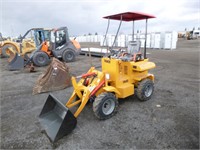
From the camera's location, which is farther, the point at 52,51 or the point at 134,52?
the point at 52,51

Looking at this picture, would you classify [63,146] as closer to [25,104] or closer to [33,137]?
[33,137]

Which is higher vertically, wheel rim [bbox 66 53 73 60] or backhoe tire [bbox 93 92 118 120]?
wheel rim [bbox 66 53 73 60]

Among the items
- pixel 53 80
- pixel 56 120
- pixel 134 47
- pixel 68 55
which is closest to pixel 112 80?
pixel 134 47

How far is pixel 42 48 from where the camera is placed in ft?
30.9

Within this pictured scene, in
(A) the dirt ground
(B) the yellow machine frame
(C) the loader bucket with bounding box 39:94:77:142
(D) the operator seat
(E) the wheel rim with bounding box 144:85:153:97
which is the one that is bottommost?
(A) the dirt ground

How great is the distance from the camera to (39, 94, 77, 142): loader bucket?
103 inches

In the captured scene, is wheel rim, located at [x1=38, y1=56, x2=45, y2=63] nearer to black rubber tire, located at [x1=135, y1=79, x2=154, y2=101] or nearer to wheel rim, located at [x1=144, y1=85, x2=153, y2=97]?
black rubber tire, located at [x1=135, y1=79, x2=154, y2=101]

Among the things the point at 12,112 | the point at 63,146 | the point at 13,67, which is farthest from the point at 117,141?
the point at 13,67

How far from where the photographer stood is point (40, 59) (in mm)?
9141

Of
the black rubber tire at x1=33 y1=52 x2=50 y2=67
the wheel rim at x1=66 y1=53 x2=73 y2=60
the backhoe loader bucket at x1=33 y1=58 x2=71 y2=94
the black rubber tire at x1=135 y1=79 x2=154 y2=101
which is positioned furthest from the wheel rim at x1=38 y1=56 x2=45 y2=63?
the black rubber tire at x1=135 y1=79 x2=154 y2=101

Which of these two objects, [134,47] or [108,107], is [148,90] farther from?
[108,107]

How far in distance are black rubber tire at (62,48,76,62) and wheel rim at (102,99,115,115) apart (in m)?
7.47

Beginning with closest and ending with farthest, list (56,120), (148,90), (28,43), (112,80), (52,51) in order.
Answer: (56,120)
(112,80)
(148,90)
(52,51)
(28,43)

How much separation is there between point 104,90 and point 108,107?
391mm
